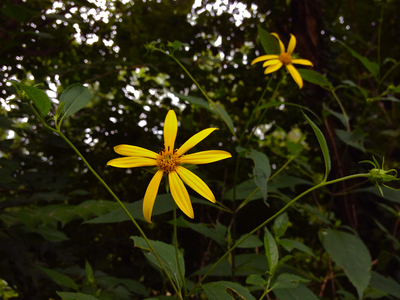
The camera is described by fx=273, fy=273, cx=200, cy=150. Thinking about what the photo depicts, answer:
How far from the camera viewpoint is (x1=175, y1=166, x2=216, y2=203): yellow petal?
0.59m

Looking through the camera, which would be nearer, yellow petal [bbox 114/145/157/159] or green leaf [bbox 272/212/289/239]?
yellow petal [bbox 114/145/157/159]

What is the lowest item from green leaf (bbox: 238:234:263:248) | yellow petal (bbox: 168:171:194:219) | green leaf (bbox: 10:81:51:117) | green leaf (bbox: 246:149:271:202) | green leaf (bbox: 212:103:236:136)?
green leaf (bbox: 238:234:263:248)

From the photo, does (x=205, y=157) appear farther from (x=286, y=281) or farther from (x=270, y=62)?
(x=270, y=62)

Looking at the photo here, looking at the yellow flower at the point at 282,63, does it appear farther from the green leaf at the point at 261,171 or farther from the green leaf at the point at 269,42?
the green leaf at the point at 261,171

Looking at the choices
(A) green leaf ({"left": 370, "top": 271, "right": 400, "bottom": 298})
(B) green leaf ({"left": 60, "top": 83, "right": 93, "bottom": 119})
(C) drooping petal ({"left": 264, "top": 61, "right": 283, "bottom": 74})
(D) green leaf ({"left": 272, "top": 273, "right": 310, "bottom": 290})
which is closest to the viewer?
(B) green leaf ({"left": 60, "top": 83, "right": 93, "bottom": 119})

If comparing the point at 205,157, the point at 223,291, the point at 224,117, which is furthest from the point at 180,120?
the point at 223,291

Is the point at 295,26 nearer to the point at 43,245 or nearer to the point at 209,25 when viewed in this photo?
the point at 209,25

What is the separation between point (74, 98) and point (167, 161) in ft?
0.83

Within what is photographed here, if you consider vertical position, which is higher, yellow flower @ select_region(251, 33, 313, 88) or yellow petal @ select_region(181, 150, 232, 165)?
yellow flower @ select_region(251, 33, 313, 88)

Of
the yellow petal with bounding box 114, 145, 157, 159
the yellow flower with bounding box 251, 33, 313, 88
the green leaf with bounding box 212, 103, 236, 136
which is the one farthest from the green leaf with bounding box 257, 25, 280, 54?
the yellow petal with bounding box 114, 145, 157, 159

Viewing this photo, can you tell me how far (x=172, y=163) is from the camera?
0.65 meters

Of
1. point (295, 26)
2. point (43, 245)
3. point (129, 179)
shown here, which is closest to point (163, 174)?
point (43, 245)

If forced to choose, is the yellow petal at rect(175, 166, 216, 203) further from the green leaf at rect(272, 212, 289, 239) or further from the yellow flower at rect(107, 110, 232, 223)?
the green leaf at rect(272, 212, 289, 239)

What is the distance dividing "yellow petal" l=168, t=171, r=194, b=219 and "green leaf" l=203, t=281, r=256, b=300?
155 millimetres
